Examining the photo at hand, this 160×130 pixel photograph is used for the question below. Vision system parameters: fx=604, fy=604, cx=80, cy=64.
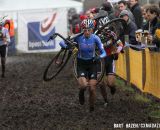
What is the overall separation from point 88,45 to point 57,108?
1549mm

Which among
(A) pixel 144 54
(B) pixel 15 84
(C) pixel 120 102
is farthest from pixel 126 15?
(B) pixel 15 84

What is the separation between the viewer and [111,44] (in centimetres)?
1316

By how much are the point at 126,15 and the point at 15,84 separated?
4103 mm

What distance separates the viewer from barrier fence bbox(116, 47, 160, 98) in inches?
501

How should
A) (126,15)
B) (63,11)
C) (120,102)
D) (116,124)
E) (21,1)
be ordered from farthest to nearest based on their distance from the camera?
1. (21,1)
2. (63,11)
3. (126,15)
4. (120,102)
5. (116,124)

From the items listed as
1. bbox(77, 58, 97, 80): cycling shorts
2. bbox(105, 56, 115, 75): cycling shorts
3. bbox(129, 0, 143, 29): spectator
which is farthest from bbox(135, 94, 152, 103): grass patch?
bbox(129, 0, 143, 29): spectator

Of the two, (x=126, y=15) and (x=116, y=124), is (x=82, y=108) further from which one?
(x=126, y=15)

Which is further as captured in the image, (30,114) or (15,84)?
(15,84)

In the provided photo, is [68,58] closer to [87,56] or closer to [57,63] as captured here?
[87,56]

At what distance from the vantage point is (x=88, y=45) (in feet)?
39.8

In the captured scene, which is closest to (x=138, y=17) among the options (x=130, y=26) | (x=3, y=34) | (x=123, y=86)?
(x=130, y=26)

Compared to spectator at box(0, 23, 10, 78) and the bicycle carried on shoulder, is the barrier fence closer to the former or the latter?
the bicycle carried on shoulder

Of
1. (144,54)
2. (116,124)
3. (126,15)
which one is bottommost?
(116,124)

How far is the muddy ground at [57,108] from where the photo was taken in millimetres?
10648
